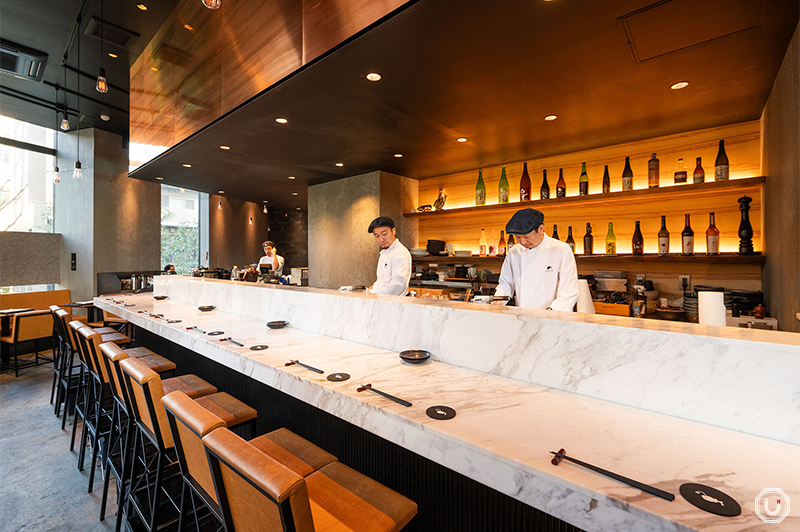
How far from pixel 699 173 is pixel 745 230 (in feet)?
1.99

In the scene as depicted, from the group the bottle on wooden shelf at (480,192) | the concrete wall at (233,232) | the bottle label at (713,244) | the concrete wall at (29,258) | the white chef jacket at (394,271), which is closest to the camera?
the bottle label at (713,244)

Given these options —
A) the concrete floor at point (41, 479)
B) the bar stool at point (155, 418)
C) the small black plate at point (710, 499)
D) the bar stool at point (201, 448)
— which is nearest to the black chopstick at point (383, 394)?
the bar stool at point (201, 448)

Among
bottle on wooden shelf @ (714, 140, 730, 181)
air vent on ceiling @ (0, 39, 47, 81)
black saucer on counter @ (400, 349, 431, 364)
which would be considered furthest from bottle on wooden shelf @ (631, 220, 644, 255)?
air vent on ceiling @ (0, 39, 47, 81)

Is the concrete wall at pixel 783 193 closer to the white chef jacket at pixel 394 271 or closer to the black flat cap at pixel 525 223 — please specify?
the black flat cap at pixel 525 223

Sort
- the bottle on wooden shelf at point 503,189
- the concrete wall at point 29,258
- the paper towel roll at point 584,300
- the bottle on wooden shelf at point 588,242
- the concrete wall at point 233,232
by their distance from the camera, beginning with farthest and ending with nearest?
the concrete wall at point 233,232 < the concrete wall at point 29,258 < the bottle on wooden shelf at point 503,189 < the bottle on wooden shelf at point 588,242 < the paper towel roll at point 584,300

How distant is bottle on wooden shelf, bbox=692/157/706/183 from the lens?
10.5 ft

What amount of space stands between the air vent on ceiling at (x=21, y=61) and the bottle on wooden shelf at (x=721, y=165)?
6.55 meters

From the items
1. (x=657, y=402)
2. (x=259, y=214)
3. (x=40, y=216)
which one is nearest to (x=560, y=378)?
(x=657, y=402)

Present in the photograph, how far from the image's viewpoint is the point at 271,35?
2.47 m

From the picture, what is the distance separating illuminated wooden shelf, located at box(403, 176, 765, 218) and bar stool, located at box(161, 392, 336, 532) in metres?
3.37

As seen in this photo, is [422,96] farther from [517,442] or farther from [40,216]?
[40,216]

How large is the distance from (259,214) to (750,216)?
908 centimetres

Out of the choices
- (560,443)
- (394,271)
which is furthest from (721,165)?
(560,443)

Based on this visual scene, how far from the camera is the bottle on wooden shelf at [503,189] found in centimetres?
440
